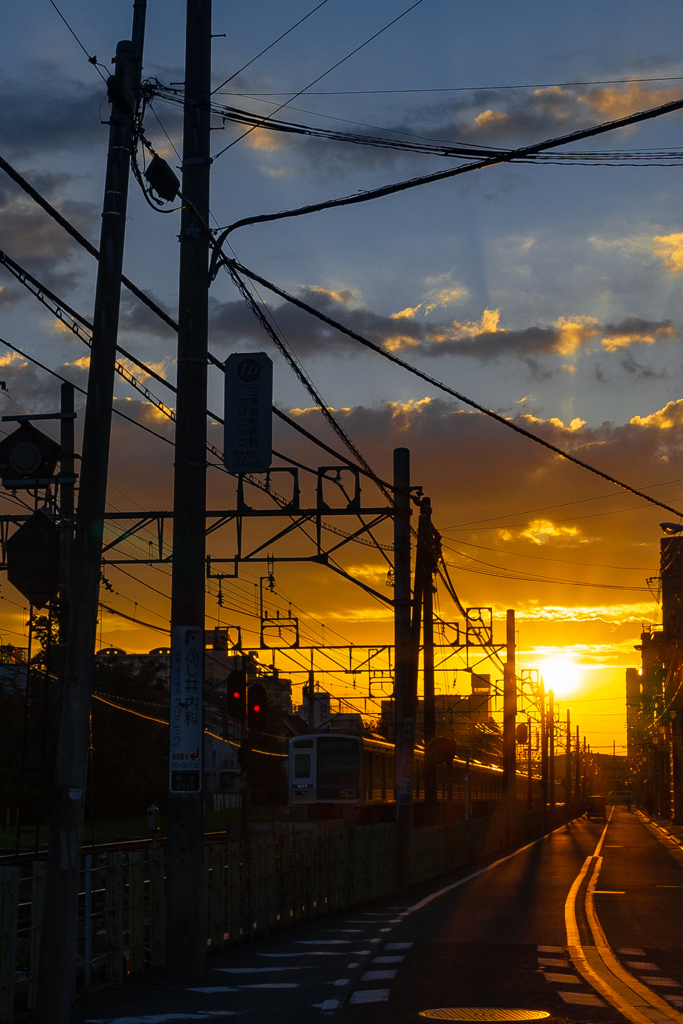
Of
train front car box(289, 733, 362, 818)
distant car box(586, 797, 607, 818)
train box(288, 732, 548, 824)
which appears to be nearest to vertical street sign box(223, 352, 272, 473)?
train box(288, 732, 548, 824)

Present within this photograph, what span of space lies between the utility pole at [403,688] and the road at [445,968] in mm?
1786

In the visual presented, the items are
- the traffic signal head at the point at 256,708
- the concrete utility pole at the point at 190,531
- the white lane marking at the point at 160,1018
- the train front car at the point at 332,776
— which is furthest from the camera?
the train front car at the point at 332,776

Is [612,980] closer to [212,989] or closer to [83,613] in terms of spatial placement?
[212,989]

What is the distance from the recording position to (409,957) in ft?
49.3

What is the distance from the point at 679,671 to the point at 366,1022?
66.1m

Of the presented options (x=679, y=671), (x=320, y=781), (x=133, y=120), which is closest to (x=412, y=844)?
(x=320, y=781)

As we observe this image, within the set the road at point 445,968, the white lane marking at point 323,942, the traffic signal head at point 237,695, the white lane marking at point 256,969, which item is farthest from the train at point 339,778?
the white lane marking at point 256,969

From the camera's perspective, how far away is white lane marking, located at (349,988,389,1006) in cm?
1150

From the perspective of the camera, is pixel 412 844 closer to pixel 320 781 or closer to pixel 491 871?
pixel 491 871

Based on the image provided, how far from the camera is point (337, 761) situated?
40.3 m

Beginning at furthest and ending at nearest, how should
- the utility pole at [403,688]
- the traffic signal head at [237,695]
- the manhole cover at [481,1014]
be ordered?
the utility pole at [403,688] → the traffic signal head at [237,695] → the manhole cover at [481,1014]

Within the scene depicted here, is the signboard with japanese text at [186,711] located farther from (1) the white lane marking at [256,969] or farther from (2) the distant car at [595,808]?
(2) the distant car at [595,808]

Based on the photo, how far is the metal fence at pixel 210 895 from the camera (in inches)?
442

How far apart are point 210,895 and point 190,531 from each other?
194 inches
